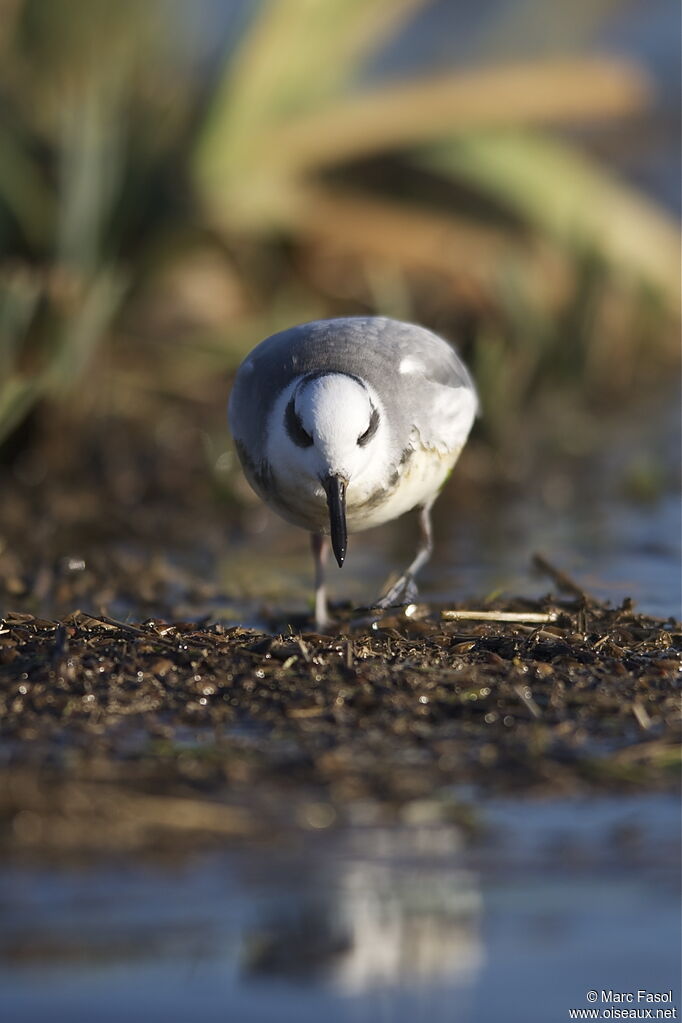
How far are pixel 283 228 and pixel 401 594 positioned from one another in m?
4.21

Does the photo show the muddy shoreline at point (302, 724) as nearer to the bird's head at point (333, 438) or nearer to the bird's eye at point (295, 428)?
the bird's head at point (333, 438)

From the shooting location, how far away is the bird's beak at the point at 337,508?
15.9 ft

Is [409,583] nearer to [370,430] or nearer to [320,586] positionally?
[320,586]

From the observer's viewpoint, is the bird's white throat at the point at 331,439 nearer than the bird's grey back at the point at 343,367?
Yes

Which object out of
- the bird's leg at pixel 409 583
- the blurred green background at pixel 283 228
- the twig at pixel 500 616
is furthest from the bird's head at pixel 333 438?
the blurred green background at pixel 283 228

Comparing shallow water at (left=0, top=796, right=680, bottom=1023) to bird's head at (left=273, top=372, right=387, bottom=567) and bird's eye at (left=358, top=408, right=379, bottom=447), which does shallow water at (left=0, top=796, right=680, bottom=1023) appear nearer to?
bird's head at (left=273, top=372, right=387, bottom=567)

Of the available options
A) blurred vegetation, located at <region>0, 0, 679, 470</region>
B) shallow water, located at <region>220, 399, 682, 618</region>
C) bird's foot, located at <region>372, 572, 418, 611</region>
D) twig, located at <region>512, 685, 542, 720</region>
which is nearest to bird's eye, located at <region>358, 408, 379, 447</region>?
bird's foot, located at <region>372, 572, 418, 611</region>

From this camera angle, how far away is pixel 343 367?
5.18 m

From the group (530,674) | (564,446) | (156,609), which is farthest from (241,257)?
(530,674)

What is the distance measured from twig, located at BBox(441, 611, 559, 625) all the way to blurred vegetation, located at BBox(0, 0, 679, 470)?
10.5 ft

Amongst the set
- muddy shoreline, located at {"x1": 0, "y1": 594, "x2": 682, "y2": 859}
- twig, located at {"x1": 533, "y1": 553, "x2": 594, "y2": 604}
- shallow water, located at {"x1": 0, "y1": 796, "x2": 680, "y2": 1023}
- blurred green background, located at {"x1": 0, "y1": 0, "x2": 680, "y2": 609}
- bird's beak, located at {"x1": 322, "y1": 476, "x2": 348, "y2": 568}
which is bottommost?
shallow water, located at {"x1": 0, "y1": 796, "x2": 680, "y2": 1023}

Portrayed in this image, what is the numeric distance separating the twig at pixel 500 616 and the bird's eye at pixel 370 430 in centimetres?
60

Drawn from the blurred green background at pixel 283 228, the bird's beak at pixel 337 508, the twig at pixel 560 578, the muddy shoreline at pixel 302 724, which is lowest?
the muddy shoreline at pixel 302 724

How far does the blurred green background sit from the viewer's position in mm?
8203
